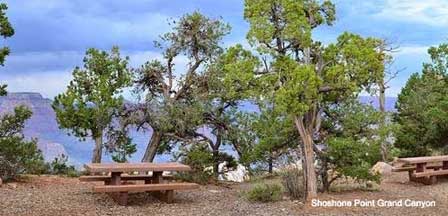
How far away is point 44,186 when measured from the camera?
10906 millimetres

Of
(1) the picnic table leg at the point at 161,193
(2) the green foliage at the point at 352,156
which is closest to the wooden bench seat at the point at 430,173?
(2) the green foliage at the point at 352,156

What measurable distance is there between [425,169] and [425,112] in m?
2.95

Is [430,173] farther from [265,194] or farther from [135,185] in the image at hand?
[135,185]

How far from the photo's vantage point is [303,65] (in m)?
9.52

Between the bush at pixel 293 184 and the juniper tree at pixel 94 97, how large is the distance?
4702mm

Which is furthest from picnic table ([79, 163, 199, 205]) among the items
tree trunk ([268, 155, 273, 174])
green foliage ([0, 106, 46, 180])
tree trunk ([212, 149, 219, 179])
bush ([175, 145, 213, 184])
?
tree trunk ([212, 149, 219, 179])

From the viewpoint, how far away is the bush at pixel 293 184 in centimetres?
1051

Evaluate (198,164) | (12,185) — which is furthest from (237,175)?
(12,185)

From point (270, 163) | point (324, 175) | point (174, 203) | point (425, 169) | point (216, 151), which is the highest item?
point (216, 151)

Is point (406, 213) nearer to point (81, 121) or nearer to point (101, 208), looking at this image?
point (101, 208)

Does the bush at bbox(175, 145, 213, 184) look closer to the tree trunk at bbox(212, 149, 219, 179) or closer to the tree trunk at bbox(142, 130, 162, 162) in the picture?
the tree trunk at bbox(212, 149, 219, 179)

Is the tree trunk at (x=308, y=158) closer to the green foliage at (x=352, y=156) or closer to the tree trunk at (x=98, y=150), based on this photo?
the green foliage at (x=352, y=156)

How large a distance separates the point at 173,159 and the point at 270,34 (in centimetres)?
530

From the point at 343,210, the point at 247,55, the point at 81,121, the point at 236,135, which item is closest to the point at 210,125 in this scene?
the point at 236,135
